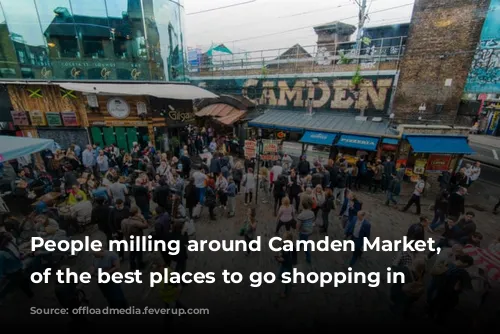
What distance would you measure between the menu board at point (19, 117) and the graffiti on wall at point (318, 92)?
12847 millimetres

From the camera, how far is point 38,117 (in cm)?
1307

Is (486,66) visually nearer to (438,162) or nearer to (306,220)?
(438,162)

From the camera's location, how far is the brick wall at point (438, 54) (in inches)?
408

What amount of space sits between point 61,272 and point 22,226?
4.05 metres

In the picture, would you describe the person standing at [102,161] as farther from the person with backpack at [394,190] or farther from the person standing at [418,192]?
the person standing at [418,192]

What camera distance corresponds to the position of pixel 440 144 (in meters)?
10.8

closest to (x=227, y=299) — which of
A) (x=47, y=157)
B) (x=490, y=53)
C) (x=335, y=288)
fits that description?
(x=335, y=288)

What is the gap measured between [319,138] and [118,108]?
11902mm

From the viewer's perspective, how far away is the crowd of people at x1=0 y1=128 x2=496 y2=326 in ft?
14.3

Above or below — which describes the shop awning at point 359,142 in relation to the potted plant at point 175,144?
above

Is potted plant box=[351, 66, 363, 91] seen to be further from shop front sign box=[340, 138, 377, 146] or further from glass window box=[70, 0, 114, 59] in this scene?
glass window box=[70, 0, 114, 59]

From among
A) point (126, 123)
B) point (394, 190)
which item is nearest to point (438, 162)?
point (394, 190)

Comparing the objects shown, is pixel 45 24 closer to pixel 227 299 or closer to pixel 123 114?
pixel 123 114

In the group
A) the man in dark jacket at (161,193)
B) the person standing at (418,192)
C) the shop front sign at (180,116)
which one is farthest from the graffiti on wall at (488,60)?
the shop front sign at (180,116)
